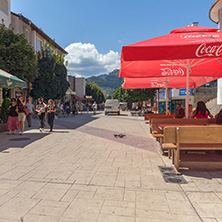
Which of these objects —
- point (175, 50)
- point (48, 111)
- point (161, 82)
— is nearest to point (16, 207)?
point (175, 50)

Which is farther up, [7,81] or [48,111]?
[7,81]

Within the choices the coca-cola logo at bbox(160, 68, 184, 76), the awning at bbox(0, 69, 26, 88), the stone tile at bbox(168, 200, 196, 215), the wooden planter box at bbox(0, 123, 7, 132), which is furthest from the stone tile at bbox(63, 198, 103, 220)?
the wooden planter box at bbox(0, 123, 7, 132)

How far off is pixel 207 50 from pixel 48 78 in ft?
70.7

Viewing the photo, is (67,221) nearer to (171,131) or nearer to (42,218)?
(42,218)

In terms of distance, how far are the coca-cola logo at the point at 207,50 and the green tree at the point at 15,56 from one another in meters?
13.9

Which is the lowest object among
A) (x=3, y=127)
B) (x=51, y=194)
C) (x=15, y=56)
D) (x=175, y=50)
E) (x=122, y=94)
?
(x=51, y=194)

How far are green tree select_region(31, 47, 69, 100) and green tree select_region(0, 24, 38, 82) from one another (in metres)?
7.07

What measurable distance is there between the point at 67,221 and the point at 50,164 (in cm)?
258

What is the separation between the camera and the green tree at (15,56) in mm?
15076

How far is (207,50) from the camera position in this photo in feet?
13.5

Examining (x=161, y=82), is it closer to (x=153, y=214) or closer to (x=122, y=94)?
(x=153, y=214)

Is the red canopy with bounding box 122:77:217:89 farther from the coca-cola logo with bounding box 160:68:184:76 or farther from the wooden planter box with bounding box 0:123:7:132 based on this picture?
the wooden planter box with bounding box 0:123:7:132

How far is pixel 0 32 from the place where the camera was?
15734 mm

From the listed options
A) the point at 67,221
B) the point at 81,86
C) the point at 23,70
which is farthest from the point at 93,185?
the point at 81,86
